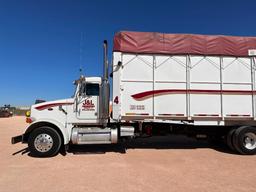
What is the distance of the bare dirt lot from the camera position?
475 cm

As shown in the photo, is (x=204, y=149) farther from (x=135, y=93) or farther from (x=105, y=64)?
(x=105, y=64)

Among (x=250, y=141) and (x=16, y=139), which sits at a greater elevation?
(x=16, y=139)

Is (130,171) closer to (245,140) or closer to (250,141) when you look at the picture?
(245,140)

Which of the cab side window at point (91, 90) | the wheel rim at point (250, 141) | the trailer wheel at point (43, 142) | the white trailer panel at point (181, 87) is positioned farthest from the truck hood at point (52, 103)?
the wheel rim at point (250, 141)

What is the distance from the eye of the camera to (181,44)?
8.06m

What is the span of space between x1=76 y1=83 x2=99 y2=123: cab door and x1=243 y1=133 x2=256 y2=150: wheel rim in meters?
5.37

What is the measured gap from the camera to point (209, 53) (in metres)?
8.06

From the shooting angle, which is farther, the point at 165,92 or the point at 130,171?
the point at 165,92

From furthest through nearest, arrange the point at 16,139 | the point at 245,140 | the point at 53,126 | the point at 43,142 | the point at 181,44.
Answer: the point at 181,44 → the point at 245,140 → the point at 53,126 → the point at 16,139 → the point at 43,142

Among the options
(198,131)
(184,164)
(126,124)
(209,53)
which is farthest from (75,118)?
(209,53)

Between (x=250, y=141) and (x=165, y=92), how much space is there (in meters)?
3.52

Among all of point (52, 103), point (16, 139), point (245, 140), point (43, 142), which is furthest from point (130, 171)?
point (245, 140)

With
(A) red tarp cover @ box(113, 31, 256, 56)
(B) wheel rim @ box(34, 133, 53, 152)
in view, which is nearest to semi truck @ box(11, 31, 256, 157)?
(A) red tarp cover @ box(113, 31, 256, 56)

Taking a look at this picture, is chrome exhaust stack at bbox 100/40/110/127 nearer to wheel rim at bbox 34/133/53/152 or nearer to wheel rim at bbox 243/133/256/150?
wheel rim at bbox 34/133/53/152
